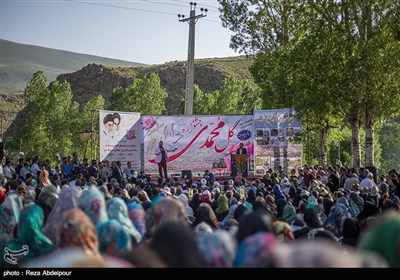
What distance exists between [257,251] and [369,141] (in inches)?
869

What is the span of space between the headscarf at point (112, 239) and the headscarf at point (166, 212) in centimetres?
81

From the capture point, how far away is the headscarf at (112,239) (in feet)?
18.9

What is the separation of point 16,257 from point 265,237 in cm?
451

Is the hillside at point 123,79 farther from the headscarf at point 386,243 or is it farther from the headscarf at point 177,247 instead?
the headscarf at point 386,243

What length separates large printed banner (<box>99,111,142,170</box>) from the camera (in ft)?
82.5

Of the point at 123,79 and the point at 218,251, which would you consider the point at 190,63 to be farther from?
the point at 123,79

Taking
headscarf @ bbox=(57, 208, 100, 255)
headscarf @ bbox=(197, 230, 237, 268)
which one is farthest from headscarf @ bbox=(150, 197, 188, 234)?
headscarf @ bbox=(197, 230, 237, 268)

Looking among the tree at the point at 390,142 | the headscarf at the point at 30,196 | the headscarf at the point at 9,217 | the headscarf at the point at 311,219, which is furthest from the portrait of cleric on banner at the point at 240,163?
the tree at the point at 390,142

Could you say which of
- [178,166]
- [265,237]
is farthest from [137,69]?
[265,237]

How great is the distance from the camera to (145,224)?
24.2 ft

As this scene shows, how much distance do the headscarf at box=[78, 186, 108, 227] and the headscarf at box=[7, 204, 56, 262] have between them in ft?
1.75

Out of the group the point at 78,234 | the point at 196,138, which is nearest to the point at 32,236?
the point at 78,234

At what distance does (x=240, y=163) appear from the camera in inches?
992
